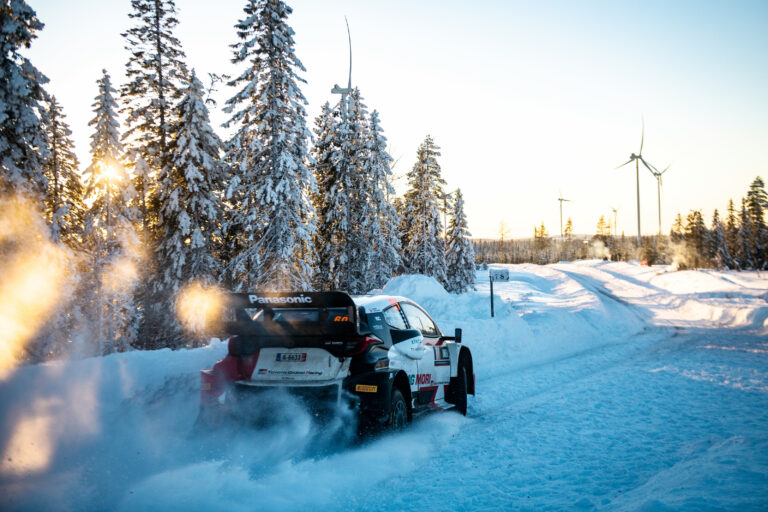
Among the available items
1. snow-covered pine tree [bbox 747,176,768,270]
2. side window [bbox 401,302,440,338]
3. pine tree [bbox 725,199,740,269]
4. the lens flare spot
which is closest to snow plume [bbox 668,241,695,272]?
pine tree [bbox 725,199,740,269]

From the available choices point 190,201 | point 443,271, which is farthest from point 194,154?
point 443,271

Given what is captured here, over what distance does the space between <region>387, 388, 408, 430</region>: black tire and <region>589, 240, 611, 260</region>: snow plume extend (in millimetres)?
110324

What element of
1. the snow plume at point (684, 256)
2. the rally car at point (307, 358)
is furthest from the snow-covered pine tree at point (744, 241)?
the rally car at point (307, 358)

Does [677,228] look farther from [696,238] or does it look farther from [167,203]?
[167,203]

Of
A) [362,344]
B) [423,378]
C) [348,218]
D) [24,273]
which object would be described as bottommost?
[423,378]

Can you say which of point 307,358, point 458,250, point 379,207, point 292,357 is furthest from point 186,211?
point 458,250

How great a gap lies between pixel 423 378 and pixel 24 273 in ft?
55.1

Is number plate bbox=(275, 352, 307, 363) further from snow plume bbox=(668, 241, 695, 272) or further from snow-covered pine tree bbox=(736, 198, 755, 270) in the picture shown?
snow-covered pine tree bbox=(736, 198, 755, 270)

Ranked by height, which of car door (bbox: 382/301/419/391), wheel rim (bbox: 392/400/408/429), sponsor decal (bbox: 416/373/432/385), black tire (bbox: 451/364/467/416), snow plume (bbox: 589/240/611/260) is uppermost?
snow plume (bbox: 589/240/611/260)

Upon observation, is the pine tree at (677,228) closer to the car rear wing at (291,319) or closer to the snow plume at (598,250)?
the snow plume at (598,250)

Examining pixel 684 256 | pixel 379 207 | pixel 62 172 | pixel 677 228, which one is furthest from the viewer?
pixel 677 228

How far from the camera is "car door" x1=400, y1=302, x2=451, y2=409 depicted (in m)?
6.48

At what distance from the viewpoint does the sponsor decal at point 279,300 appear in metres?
5.17

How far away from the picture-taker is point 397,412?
5.57m
